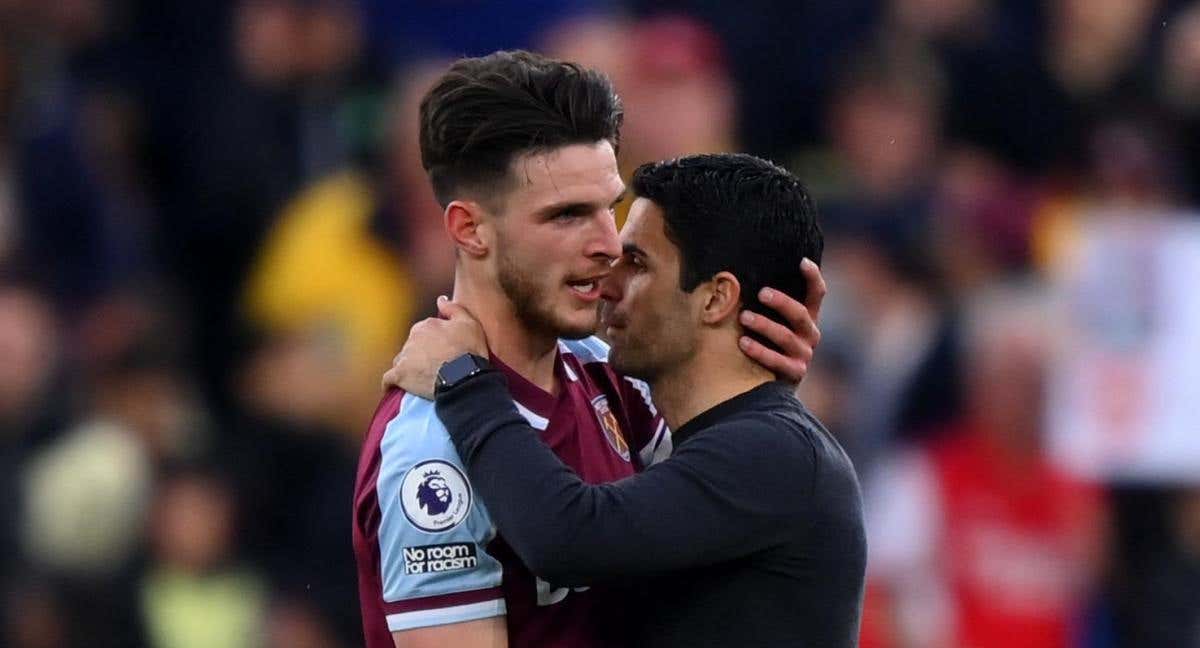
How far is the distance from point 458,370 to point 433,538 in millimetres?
266

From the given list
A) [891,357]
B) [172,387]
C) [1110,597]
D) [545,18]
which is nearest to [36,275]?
[172,387]

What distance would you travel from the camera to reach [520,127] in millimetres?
3168

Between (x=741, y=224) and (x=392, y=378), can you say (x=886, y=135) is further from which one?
(x=392, y=378)

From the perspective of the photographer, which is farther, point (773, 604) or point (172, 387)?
point (172, 387)

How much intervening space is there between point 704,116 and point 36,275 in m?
2.21

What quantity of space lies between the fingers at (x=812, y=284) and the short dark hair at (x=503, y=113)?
38cm

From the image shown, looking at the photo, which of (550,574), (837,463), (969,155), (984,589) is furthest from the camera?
(969,155)

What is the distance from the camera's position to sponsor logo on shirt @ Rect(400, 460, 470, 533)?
3045mm

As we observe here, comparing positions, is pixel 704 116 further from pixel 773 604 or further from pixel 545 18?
pixel 773 604

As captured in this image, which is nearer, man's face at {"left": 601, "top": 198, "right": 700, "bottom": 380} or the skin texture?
the skin texture

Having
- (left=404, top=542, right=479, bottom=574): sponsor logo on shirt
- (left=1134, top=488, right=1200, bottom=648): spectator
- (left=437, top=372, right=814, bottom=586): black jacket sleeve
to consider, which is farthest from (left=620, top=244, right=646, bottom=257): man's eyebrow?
(left=1134, top=488, right=1200, bottom=648): spectator

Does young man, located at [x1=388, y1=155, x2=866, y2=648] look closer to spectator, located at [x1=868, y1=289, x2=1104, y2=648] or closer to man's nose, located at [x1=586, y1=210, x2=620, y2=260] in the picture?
man's nose, located at [x1=586, y1=210, x2=620, y2=260]

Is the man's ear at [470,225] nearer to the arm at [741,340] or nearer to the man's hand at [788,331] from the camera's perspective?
the arm at [741,340]

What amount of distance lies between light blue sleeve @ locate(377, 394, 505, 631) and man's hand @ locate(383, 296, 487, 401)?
109 mm
